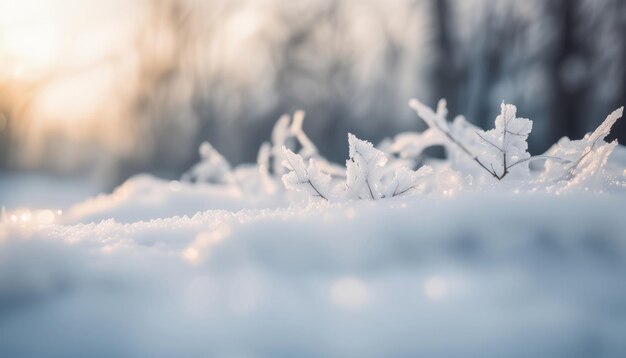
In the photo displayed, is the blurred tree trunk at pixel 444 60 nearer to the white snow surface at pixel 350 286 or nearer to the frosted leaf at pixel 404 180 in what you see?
the frosted leaf at pixel 404 180

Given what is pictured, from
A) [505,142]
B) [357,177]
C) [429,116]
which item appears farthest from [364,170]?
[429,116]

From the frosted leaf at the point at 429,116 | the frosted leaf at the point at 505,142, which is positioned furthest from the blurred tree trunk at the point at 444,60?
the frosted leaf at the point at 505,142

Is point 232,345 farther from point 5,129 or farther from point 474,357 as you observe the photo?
point 5,129

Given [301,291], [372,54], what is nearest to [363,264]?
[301,291]

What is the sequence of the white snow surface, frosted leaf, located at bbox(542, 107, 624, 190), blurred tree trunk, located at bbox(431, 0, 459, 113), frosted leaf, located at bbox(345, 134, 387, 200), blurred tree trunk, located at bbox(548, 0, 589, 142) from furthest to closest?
blurred tree trunk, located at bbox(431, 0, 459, 113)
blurred tree trunk, located at bbox(548, 0, 589, 142)
frosted leaf, located at bbox(345, 134, 387, 200)
frosted leaf, located at bbox(542, 107, 624, 190)
the white snow surface

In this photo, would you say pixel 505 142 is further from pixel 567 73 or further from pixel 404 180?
pixel 567 73

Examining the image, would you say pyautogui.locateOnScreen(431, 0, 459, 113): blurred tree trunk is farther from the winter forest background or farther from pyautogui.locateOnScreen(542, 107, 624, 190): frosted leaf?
pyautogui.locateOnScreen(542, 107, 624, 190): frosted leaf

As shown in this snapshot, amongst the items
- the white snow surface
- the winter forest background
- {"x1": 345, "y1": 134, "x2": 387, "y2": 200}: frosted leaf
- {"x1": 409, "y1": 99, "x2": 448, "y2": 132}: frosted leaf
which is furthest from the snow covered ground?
the winter forest background

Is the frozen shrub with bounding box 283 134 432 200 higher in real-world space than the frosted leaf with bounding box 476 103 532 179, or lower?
lower
